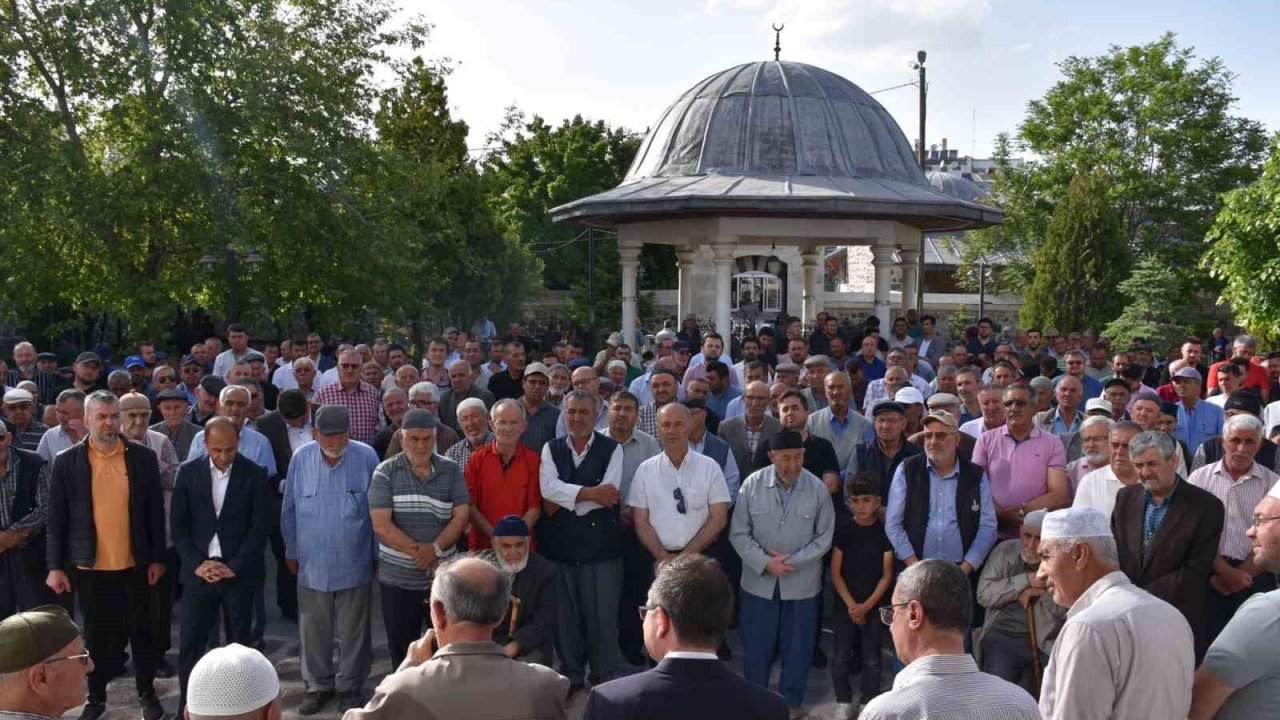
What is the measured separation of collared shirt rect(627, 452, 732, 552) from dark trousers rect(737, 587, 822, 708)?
541 millimetres

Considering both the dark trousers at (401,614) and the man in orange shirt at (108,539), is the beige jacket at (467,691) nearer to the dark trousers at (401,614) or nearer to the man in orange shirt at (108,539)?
the dark trousers at (401,614)

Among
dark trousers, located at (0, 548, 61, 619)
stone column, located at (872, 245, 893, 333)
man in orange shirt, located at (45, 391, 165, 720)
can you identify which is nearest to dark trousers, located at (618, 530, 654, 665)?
man in orange shirt, located at (45, 391, 165, 720)

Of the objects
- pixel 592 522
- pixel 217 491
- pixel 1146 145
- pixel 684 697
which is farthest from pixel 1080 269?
pixel 684 697

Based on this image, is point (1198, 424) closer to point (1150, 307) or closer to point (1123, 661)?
point (1123, 661)

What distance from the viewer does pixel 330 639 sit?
6.93m

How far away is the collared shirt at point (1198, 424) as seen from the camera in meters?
9.05

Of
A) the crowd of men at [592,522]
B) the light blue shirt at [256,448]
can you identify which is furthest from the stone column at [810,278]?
the light blue shirt at [256,448]

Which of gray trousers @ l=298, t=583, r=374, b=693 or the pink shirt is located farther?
the pink shirt

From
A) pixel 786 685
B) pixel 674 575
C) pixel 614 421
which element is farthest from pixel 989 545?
pixel 674 575

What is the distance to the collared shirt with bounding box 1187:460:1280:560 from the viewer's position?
6434 mm

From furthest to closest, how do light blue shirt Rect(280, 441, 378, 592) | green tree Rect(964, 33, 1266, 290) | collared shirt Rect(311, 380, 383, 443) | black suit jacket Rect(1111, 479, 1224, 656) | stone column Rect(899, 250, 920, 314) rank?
1. green tree Rect(964, 33, 1266, 290)
2. stone column Rect(899, 250, 920, 314)
3. collared shirt Rect(311, 380, 383, 443)
4. light blue shirt Rect(280, 441, 378, 592)
5. black suit jacket Rect(1111, 479, 1224, 656)

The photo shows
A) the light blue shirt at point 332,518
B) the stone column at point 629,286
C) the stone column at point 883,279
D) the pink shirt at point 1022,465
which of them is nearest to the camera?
the light blue shirt at point 332,518

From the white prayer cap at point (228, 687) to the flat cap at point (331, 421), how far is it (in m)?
3.62

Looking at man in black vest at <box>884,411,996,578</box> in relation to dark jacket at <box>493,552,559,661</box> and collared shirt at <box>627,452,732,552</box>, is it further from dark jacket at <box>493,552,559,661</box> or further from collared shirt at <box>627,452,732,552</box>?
dark jacket at <box>493,552,559,661</box>
